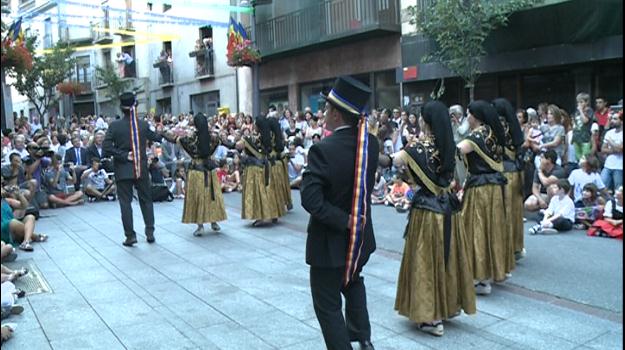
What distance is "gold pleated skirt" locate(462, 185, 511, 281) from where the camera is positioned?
5.81 metres

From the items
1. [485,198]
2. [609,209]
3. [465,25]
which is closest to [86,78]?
[465,25]

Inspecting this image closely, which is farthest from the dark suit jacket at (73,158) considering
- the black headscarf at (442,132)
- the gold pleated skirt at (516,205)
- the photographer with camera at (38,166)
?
the black headscarf at (442,132)

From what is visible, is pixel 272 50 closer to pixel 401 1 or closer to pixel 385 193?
pixel 401 1

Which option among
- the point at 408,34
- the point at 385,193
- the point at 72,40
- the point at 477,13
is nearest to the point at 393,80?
the point at 408,34

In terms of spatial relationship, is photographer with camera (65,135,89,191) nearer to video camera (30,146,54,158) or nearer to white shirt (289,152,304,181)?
video camera (30,146,54,158)

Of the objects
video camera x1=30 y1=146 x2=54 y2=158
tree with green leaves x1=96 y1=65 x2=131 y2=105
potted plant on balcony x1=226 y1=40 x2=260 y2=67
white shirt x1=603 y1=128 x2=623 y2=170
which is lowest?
Result: white shirt x1=603 y1=128 x2=623 y2=170

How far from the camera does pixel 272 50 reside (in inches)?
886

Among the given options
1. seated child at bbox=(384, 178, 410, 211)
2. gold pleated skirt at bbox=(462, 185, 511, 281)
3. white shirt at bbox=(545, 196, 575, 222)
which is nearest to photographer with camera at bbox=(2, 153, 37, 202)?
seated child at bbox=(384, 178, 410, 211)

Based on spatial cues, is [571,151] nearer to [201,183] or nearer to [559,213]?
[559,213]

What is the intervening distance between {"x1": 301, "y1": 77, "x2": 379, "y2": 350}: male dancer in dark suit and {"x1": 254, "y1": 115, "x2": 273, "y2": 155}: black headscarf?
20.2 feet

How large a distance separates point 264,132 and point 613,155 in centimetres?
536

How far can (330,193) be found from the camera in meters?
3.71

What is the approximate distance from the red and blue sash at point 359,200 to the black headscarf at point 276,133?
249 inches

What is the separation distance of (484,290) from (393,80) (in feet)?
44.4
